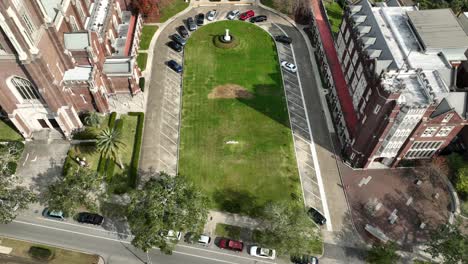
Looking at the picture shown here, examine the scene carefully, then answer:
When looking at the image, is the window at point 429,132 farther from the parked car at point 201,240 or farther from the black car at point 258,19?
the black car at point 258,19

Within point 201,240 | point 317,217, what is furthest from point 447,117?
point 201,240

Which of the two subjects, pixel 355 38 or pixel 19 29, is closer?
pixel 19 29

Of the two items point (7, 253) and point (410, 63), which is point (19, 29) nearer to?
point (7, 253)

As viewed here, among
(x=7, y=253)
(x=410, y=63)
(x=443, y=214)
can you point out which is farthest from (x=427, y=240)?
(x=7, y=253)

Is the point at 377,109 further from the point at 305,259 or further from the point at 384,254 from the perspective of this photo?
the point at 305,259

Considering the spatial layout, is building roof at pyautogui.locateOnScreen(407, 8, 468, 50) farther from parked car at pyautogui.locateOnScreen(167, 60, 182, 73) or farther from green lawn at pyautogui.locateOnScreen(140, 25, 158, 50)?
green lawn at pyautogui.locateOnScreen(140, 25, 158, 50)

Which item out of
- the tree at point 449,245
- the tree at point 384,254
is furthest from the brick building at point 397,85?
the tree at point 384,254
